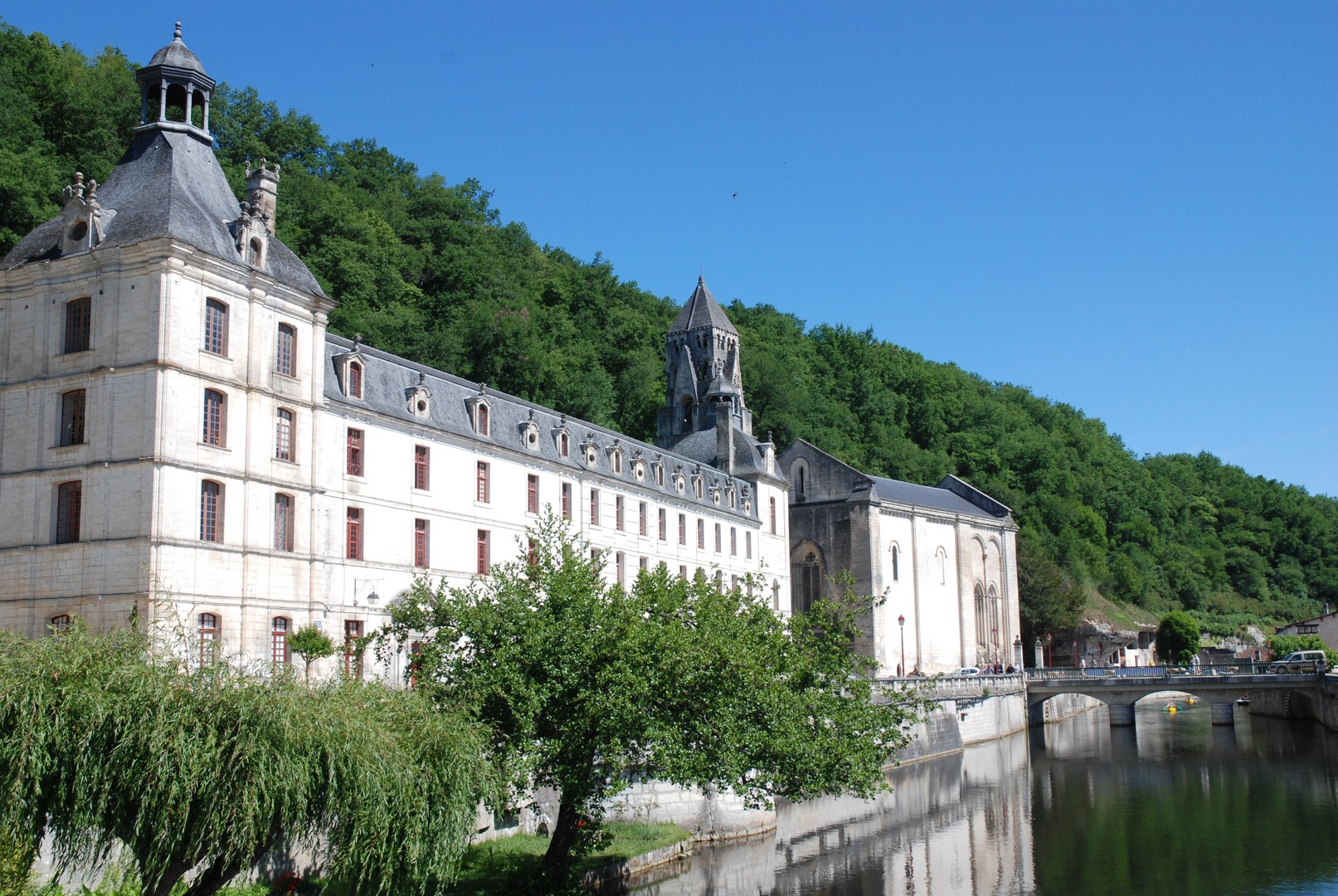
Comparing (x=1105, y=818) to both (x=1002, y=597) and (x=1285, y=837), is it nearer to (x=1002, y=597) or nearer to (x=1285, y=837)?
(x=1285, y=837)

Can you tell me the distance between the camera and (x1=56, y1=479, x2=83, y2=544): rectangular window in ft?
89.7

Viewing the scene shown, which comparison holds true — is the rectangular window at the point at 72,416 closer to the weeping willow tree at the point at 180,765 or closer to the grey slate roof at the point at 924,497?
the weeping willow tree at the point at 180,765

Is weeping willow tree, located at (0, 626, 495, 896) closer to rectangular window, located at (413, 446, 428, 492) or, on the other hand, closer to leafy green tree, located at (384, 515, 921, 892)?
leafy green tree, located at (384, 515, 921, 892)

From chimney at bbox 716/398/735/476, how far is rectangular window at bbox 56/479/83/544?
38.6m

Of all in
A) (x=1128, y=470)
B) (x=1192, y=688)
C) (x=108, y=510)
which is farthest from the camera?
(x=1128, y=470)

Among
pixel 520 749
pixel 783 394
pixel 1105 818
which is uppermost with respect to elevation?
pixel 783 394

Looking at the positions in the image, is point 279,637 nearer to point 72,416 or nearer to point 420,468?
point 72,416

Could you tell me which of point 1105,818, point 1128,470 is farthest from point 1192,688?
point 1128,470

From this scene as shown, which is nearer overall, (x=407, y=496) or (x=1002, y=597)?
(x=407, y=496)

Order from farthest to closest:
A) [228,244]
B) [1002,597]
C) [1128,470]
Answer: [1128,470] < [1002,597] < [228,244]

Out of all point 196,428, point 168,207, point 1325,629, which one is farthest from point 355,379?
point 1325,629

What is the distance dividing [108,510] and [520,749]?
11513 millimetres

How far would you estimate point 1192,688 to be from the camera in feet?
198

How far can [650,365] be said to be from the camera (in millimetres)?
83625
